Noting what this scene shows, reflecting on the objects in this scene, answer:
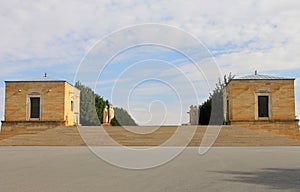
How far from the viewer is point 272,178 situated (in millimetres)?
9641

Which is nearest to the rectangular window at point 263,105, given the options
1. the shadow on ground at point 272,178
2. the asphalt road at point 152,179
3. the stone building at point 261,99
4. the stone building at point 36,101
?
the stone building at point 261,99

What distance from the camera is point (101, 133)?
28094mm

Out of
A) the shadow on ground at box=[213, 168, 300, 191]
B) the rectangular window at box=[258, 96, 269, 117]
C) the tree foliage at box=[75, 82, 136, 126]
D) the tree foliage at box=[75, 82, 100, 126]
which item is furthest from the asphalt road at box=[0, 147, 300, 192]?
the tree foliage at box=[75, 82, 100, 126]

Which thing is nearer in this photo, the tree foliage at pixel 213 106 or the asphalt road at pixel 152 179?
the asphalt road at pixel 152 179

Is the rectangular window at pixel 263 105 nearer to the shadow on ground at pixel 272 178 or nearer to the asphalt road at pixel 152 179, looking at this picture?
the asphalt road at pixel 152 179

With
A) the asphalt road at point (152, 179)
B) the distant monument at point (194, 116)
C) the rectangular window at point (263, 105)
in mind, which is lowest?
the asphalt road at point (152, 179)

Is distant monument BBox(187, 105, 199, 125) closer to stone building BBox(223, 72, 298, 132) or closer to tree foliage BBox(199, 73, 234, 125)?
tree foliage BBox(199, 73, 234, 125)

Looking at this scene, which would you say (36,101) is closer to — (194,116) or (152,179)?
(194,116)

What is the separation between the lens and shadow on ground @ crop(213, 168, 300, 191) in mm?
Result: 8516

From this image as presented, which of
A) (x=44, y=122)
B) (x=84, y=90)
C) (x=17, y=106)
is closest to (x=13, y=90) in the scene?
(x=17, y=106)

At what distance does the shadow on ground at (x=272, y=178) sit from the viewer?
8.52m

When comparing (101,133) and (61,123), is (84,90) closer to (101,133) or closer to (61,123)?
(61,123)

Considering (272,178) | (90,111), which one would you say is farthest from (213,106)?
(272,178)

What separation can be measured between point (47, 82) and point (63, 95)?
187cm
